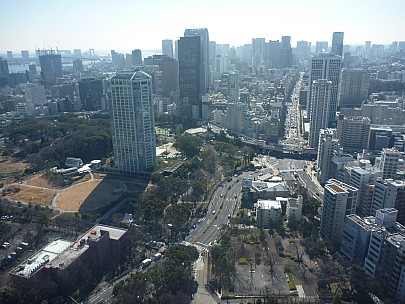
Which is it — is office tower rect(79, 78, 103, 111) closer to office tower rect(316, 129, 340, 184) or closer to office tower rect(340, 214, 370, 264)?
office tower rect(316, 129, 340, 184)

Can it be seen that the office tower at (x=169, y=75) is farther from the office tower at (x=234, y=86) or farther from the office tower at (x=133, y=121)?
the office tower at (x=133, y=121)

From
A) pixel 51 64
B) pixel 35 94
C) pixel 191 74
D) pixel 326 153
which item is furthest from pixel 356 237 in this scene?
pixel 51 64

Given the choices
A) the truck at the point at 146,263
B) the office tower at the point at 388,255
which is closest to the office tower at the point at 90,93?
the truck at the point at 146,263

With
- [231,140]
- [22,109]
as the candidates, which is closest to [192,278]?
[231,140]

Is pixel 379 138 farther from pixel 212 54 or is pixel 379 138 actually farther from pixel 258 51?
pixel 258 51

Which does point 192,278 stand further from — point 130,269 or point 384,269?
point 384,269
